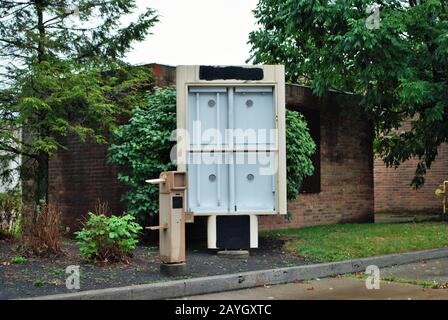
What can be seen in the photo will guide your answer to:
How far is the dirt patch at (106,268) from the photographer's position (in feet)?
24.5

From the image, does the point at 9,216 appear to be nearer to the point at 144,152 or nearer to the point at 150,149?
the point at 144,152

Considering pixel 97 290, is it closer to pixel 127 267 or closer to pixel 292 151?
pixel 127 267

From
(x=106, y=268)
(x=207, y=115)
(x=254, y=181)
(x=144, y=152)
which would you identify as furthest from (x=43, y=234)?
(x=254, y=181)

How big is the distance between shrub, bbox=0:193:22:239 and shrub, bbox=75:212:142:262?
257 cm

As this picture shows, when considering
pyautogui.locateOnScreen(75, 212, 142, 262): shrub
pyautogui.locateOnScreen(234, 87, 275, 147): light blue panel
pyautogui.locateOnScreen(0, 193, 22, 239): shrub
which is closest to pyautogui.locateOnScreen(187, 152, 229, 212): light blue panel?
pyautogui.locateOnScreen(234, 87, 275, 147): light blue panel

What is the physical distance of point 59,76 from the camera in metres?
10.7

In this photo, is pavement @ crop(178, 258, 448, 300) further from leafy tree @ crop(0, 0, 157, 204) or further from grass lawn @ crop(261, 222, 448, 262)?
leafy tree @ crop(0, 0, 157, 204)

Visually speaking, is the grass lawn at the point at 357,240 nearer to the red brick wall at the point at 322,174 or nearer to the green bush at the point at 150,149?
the red brick wall at the point at 322,174

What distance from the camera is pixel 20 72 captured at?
1090cm

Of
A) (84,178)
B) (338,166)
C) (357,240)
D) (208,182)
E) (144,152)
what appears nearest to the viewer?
(208,182)

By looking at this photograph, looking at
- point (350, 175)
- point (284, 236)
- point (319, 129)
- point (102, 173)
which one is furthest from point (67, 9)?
point (350, 175)

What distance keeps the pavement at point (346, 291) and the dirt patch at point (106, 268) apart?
2.42ft

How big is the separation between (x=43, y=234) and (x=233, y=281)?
2.97 meters

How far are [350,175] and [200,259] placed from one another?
→ 778cm
